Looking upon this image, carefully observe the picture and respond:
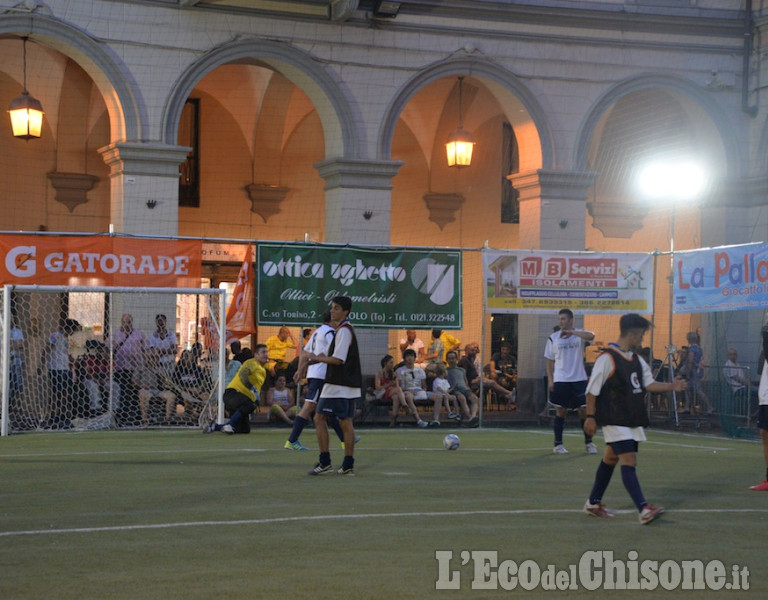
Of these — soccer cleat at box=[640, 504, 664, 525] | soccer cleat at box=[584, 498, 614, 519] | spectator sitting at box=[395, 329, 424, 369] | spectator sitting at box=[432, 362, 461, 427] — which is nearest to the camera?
soccer cleat at box=[640, 504, 664, 525]

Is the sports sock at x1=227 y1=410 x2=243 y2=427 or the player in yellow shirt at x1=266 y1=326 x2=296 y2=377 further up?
the player in yellow shirt at x1=266 y1=326 x2=296 y2=377

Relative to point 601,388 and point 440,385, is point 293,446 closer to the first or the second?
point 440,385

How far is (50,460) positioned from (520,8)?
48.7 feet

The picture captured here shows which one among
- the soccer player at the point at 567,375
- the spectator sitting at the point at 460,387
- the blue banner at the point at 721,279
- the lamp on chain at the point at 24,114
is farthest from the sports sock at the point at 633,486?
the lamp on chain at the point at 24,114

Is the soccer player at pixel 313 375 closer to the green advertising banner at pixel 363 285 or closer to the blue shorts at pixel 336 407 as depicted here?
the blue shorts at pixel 336 407

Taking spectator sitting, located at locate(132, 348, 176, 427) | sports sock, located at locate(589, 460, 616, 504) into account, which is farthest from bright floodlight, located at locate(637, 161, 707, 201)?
sports sock, located at locate(589, 460, 616, 504)

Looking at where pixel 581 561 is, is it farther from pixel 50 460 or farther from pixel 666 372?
pixel 666 372

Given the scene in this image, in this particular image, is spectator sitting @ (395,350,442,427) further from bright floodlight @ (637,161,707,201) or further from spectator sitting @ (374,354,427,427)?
bright floodlight @ (637,161,707,201)

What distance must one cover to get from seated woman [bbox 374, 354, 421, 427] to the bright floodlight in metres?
8.06

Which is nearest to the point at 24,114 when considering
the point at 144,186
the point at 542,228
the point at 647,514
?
the point at 144,186

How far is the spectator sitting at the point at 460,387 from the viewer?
2188 centimetres

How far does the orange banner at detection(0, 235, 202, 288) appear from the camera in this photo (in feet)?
60.4

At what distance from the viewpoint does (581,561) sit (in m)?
8.20

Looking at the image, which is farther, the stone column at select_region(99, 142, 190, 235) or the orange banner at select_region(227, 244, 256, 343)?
the stone column at select_region(99, 142, 190, 235)
